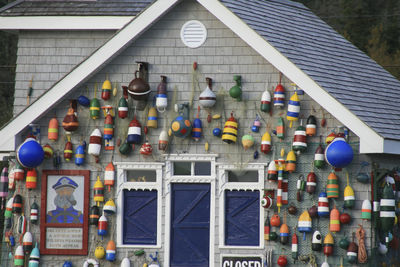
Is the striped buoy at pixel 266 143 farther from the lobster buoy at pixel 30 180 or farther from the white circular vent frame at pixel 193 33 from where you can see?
the lobster buoy at pixel 30 180

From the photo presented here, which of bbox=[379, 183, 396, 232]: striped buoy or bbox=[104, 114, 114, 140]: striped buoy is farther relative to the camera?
bbox=[104, 114, 114, 140]: striped buoy

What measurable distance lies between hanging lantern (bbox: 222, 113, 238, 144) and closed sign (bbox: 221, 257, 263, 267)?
77.3 inches

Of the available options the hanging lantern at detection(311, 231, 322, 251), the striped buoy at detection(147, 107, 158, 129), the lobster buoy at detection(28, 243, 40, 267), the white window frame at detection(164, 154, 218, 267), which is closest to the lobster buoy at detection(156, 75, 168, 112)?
the striped buoy at detection(147, 107, 158, 129)

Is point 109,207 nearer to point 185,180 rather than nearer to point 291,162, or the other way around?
point 185,180

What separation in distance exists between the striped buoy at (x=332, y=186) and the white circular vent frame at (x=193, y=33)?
3.24m

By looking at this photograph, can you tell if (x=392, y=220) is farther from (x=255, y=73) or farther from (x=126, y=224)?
(x=126, y=224)

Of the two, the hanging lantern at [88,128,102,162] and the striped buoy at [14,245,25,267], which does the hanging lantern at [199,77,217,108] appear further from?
the striped buoy at [14,245,25,267]

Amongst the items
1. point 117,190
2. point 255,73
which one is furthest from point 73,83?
point 255,73

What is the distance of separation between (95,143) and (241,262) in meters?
3.22

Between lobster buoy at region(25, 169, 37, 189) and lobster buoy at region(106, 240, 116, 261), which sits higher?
lobster buoy at region(25, 169, 37, 189)

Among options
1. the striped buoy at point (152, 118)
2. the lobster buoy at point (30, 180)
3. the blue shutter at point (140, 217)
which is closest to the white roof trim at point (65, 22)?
the striped buoy at point (152, 118)

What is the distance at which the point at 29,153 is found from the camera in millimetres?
15523

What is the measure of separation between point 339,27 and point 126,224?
2142 centimetres

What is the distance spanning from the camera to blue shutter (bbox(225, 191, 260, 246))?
50.8 feet
